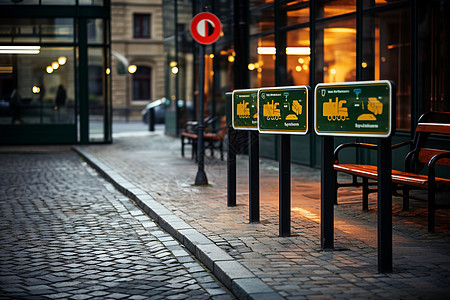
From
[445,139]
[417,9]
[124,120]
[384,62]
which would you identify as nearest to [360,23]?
[384,62]

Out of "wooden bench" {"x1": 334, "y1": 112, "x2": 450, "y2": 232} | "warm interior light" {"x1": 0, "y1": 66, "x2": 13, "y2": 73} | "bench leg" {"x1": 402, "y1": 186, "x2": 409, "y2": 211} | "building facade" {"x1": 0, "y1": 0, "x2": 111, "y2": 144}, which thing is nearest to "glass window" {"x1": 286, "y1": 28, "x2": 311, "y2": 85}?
"wooden bench" {"x1": 334, "y1": 112, "x2": 450, "y2": 232}

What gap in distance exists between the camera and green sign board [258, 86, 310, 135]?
664cm

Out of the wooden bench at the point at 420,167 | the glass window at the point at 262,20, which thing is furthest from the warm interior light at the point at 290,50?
the wooden bench at the point at 420,167

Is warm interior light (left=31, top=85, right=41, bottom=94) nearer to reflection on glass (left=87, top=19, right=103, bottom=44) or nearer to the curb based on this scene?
reflection on glass (left=87, top=19, right=103, bottom=44)

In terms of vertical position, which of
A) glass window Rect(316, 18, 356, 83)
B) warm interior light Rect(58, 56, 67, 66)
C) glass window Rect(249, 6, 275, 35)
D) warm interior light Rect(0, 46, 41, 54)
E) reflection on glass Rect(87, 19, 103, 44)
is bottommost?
glass window Rect(316, 18, 356, 83)

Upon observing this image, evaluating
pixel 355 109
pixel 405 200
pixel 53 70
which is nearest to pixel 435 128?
pixel 405 200

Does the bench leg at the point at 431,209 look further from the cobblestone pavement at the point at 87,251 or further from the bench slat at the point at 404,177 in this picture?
the cobblestone pavement at the point at 87,251

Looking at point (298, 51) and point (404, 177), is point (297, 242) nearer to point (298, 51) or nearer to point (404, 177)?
point (404, 177)

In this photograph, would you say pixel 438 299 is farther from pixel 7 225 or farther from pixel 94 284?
pixel 7 225

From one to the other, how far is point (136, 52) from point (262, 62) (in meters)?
31.4

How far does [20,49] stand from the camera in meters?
20.6

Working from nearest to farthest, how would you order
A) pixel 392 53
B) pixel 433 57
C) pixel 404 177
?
pixel 404 177 → pixel 433 57 → pixel 392 53

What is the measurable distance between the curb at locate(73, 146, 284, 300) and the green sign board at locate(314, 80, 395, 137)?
139 centimetres

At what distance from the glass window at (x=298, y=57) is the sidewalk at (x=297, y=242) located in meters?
3.30
